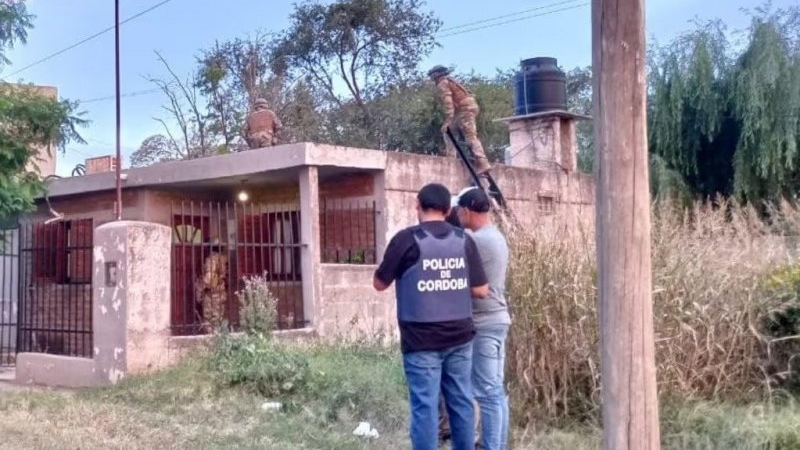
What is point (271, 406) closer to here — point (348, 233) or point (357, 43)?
point (348, 233)

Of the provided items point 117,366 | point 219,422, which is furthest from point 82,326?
point 219,422

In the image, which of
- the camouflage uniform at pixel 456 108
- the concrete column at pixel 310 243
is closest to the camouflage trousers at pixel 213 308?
the concrete column at pixel 310 243

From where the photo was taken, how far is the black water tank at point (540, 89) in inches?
630

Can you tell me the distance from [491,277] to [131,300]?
5020 mm

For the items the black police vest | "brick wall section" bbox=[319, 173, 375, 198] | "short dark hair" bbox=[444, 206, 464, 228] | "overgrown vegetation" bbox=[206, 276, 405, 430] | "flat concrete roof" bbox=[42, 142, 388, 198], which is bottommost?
"overgrown vegetation" bbox=[206, 276, 405, 430]

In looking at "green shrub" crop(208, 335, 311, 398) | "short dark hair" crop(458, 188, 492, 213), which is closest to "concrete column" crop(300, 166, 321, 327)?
"green shrub" crop(208, 335, 311, 398)

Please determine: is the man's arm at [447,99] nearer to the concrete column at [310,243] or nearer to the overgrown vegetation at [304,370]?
the concrete column at [310,243]

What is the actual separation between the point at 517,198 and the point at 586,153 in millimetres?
4316

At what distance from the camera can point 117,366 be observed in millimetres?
9430

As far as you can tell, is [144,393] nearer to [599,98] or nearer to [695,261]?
[695,261]

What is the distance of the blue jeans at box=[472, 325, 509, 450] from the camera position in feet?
18.0

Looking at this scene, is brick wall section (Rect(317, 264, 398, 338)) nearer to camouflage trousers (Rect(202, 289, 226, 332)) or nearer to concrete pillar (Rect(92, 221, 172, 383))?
camouflage trousers (Rect(202, 289, 226, 332))

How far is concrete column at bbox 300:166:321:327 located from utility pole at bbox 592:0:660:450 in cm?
820

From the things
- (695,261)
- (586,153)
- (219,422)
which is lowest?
(219,422)
